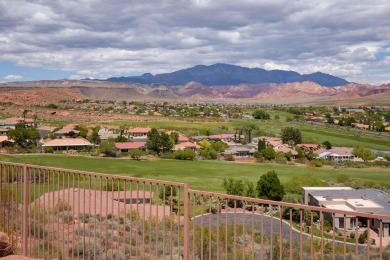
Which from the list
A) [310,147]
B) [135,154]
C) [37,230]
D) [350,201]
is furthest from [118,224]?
[310,147]

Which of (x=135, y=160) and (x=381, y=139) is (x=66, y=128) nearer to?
(x=135, y=160)

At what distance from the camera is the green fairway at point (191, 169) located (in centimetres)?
4925

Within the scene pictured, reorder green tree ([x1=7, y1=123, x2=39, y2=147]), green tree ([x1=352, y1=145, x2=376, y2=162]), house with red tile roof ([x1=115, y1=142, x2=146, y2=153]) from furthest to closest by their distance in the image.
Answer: house with red tile roof ([x1=115, y1=142, x2=146, y2=153]) → green tree ([x1=352, y1=145, x2=376, y2=162]) → green tree ([x1=7, y1=123, x2=39, y2=147])

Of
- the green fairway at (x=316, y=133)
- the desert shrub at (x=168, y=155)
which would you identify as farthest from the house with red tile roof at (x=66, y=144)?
the green fairway at (x=316, y=133)

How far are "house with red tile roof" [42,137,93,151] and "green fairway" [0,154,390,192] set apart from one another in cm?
787

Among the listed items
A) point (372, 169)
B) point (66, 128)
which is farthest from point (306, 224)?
point (66, 128)

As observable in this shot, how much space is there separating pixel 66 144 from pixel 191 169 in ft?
71.9

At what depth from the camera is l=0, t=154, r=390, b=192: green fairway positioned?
162 ft

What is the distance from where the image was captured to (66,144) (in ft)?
219

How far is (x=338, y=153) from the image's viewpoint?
6919 cm

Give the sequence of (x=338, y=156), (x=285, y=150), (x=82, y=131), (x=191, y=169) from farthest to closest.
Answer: (x=82, y=131), (x=285, y=150), (x=338, y=156), (x=191, y=169)

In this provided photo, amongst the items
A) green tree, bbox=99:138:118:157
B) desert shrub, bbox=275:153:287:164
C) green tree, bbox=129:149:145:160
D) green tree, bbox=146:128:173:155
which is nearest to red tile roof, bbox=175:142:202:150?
green tree, bbox=146:128:173:155

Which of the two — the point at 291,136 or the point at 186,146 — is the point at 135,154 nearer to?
the point at 186,146

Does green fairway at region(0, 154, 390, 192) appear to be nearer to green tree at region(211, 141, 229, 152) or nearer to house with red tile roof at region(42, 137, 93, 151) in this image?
house with red tile roof at region(42, 137, 93, 151)
